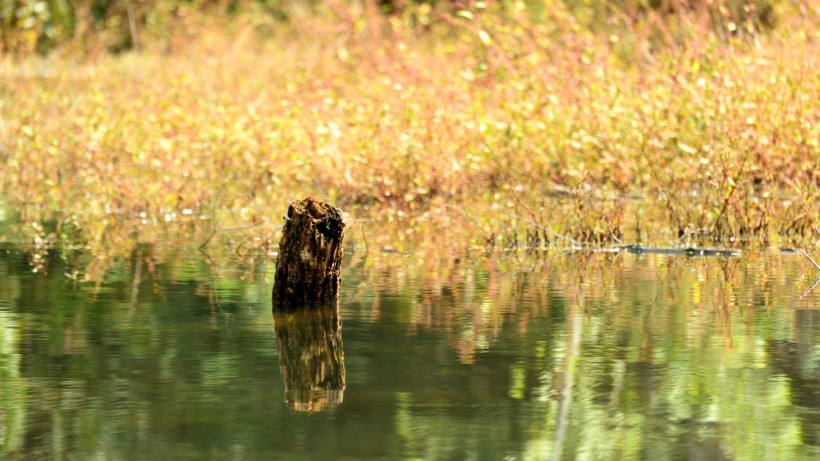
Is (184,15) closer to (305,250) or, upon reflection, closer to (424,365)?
(305,250)

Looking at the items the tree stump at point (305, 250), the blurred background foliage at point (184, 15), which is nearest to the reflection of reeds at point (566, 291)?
the tree stump at point (305, 250)

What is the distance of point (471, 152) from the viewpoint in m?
15.4

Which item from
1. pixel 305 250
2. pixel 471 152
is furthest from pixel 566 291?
pixel 471 152

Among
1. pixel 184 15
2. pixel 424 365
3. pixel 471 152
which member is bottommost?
pixel 424 365

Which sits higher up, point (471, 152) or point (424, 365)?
point (471, 152)

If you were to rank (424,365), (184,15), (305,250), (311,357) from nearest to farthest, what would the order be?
1. (424,365)
2. (311,357)
3. (305,250)
4. (184,15)

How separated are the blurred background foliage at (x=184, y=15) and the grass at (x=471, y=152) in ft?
9.42

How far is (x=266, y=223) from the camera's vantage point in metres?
12.3

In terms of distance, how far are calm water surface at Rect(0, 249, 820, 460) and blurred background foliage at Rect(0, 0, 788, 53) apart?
1061cm

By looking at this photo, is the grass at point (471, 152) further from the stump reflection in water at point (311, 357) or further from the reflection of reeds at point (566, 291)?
the stump reflection in water at point (311, 357)

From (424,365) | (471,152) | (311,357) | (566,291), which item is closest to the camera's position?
(424,365)

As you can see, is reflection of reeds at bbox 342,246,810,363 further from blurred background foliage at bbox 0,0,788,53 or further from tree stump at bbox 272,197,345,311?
blurred background foliage at bbox 0,0,788,53

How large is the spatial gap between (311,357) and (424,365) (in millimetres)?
580

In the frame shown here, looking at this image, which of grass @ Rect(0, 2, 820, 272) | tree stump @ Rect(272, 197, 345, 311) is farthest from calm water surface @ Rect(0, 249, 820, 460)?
grass @ Rect(0, 2, 820, 272)
